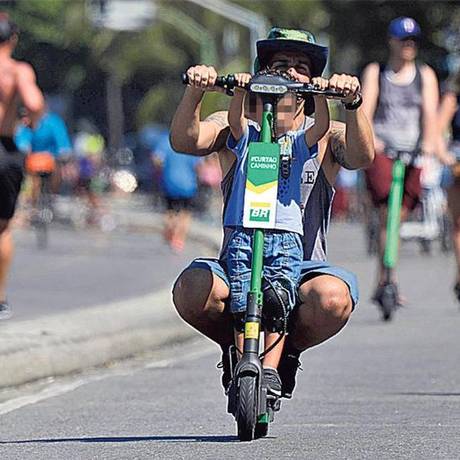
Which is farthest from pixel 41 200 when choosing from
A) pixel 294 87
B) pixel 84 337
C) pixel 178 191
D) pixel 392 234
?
pixel 294 87

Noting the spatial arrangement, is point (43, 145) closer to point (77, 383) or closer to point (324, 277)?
point (77, 383)

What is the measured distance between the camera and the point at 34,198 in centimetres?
2420

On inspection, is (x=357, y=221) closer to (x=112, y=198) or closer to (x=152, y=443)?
(x=112, y=198)

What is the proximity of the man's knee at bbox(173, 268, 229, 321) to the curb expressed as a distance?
2.29 m

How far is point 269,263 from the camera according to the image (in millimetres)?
6281

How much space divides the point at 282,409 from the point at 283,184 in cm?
153

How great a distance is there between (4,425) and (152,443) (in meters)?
0.94

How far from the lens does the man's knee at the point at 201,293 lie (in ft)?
20.6

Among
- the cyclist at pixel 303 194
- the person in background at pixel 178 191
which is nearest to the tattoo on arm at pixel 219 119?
the cyclist at pixel 303 194

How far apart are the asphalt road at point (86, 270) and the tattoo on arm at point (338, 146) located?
545 cm

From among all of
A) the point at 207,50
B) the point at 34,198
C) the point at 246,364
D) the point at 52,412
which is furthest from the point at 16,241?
the point at 207,50

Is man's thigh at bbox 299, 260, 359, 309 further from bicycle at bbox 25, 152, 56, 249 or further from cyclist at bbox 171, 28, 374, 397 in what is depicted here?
bicycle at bbox 25, 152, 56, 249

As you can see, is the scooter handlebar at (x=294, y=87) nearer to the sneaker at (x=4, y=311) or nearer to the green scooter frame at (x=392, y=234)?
the sneaker at (x=4, y=311)

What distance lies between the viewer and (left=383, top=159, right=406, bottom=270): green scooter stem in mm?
11898
